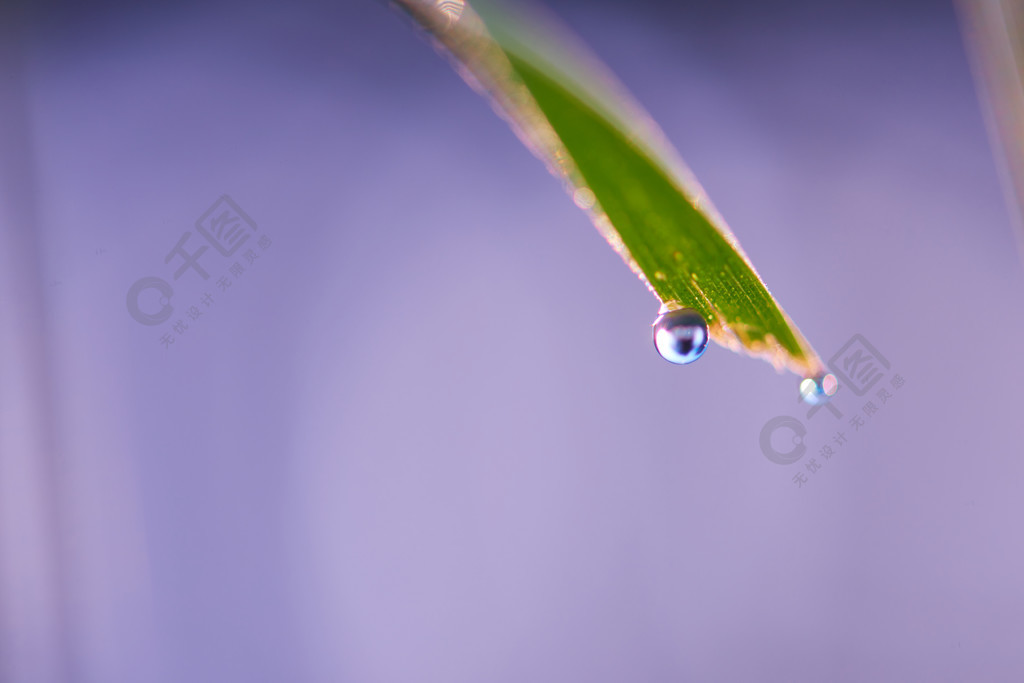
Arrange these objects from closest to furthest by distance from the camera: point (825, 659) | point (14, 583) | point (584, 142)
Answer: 1. point (584, 142)
2. point (14, 583)
3. point (825, 659)

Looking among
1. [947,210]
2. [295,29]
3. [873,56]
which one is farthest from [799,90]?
[295,29]

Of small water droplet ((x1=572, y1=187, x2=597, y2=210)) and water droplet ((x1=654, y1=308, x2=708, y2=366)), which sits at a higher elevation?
Answer: small water droplet ((x1=572, y1=187, x2=597, y2=210))

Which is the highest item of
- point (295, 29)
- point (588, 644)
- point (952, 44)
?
point (295, 29)

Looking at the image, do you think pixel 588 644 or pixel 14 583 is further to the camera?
pixel 588 644

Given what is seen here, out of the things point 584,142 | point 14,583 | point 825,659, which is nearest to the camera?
point 584,142

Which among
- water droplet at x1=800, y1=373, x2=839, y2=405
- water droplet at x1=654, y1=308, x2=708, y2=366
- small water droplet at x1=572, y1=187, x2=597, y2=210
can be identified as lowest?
water droplet at x1=800, y1=373, x2=839, y2=405

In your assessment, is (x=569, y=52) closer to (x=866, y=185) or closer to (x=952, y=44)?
(x=866, y=185)

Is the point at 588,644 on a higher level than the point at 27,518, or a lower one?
lower

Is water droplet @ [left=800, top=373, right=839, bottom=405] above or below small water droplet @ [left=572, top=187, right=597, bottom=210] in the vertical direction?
below
